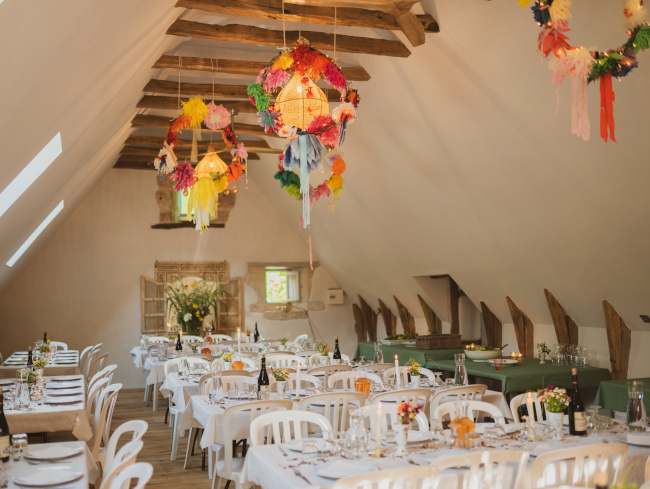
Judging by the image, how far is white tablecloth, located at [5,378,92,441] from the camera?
14.3ft

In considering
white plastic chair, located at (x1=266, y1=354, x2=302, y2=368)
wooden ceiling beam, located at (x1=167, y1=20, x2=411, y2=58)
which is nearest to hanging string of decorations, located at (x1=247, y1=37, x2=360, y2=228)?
wooden ceiling beam, located at (x1=167, y1=20, x2=411, y2=58)

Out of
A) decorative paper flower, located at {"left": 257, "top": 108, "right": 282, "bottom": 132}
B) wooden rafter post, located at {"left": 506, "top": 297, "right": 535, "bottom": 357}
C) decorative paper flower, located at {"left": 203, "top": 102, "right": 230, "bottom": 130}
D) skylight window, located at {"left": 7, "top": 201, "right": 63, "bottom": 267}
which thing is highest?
decorative paper flower, located at {"left": 203, "top": 102, "right": 230, "bottom": 130}

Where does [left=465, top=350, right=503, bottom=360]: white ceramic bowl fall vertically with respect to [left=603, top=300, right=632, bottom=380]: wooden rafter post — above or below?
below

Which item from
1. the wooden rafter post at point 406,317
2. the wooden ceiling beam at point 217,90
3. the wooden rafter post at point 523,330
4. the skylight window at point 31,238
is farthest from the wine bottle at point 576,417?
the wooden rafter post at point 406,317

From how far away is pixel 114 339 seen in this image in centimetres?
1146

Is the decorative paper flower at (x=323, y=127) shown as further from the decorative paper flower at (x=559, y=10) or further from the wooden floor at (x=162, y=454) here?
the wooden floor at (x=162, y=454)

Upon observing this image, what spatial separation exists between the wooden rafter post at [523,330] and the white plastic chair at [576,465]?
5.45m

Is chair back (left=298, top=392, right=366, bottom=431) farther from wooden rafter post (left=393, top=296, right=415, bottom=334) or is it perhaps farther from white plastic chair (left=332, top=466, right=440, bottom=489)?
wooden rafter post (left=393, top=296, right=415, bottom=334)

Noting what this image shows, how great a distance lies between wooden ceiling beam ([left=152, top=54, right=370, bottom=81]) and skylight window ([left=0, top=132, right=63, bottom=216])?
6.64 ft

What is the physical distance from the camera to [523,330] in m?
8.29

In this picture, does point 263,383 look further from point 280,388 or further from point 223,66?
point 223,66

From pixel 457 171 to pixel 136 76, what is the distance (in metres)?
3.57

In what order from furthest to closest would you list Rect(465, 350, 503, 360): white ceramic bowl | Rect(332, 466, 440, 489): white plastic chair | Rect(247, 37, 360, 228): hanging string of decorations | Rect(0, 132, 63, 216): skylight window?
1. Rect(465, 350, 503, 360): white ceramic bowl
2. Rect(0, 132, 63, 216): skylight window
3. Rect(247, 37, 360, 228): hanging string of decorations
4. Rect(332, 466, 440, 489): white plastic chair

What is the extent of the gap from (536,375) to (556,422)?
10.4ft
